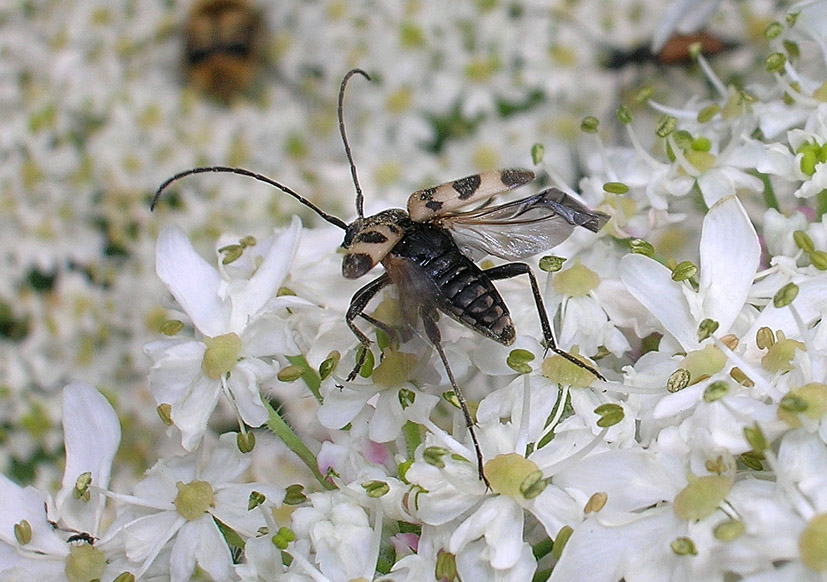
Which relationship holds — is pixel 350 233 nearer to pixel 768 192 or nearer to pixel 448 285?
pixel 448 285

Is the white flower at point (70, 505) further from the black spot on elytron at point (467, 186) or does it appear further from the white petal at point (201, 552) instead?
the black spot on elytron at point (467, 186)

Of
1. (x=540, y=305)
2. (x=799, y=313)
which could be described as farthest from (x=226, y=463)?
(x=799, y=313)

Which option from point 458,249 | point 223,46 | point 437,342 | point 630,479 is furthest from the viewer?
point 223,46

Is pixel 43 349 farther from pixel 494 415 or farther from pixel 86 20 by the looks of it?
pixel 494 415


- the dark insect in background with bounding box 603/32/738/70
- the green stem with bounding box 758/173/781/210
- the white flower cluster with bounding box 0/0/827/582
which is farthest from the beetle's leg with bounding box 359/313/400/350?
the dark insect in background with bounding box 603/32/738/70

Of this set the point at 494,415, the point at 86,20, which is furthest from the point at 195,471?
the point at 86,20

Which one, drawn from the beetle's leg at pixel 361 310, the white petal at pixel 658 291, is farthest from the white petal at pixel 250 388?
the white petal at pixel 658 291

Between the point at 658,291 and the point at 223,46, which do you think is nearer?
the point at 658,291
